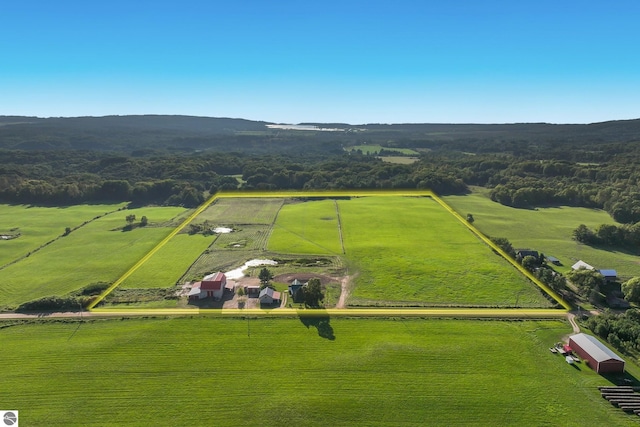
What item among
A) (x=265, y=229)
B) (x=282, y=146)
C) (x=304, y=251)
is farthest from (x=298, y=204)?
(x=282, y=146)

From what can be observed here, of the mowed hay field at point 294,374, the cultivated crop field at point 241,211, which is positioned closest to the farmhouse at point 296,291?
the mowed hay field at point 294,374

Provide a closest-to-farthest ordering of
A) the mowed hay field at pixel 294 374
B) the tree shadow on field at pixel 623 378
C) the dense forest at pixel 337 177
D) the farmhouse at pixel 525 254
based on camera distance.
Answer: the mowed hay field at pixel 294 374 → the tree shadow on field at pixel 623 378 → the farmhouse at pixel 525 254 → the dense forest at pixel 337 177

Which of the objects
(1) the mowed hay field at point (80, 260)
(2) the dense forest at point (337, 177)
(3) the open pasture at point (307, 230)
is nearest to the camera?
(1) the mowed hay field at point (80, 260)

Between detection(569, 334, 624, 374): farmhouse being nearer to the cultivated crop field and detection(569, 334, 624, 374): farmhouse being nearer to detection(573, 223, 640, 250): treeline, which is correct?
detection(573, 223, 640, 250): treeline

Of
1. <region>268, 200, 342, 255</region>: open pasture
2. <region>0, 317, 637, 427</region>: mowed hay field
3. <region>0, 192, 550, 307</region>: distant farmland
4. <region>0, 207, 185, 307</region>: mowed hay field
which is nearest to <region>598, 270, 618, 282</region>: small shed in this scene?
<region>0, 192, 550, 307</region>: distant farmland

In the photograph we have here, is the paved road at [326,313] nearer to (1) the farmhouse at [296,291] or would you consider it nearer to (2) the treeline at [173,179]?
(1) the farmhouse at [296,291]

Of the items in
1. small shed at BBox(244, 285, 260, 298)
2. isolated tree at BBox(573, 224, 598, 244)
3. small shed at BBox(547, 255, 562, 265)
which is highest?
isolated tree at BBox(573, 224, 598, 244)

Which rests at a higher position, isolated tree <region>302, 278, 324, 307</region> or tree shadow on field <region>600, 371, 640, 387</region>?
isolated tree <region>302, 278, 324, 307</region>
